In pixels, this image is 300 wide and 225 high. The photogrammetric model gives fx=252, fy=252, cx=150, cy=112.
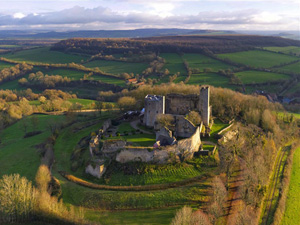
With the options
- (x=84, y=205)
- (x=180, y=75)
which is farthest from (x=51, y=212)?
(x=180, y=75)

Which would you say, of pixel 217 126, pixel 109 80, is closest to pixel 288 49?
pixel 109 80

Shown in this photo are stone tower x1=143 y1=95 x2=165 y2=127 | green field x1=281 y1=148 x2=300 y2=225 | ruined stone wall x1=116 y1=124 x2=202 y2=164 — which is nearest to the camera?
green field x1=281 y1=148 x2=300 y2=225

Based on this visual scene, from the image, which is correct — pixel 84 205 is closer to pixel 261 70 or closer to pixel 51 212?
pixel 51 212

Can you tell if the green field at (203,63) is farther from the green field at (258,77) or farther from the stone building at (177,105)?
the stone building at (177,105)

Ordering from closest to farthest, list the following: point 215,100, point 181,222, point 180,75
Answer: point 181,222
point 215,100
point 180,75

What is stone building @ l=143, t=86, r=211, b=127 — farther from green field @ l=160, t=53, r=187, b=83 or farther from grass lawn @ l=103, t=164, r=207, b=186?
green field @ l=160, t=53, r=187, b=83

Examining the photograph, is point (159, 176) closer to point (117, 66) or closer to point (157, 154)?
point (157, 154)

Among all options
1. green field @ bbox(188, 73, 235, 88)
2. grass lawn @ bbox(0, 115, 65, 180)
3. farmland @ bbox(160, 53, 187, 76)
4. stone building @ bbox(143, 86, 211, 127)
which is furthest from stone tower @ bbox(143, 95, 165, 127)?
farmland @ bbox(160, 53, 187, 76)
